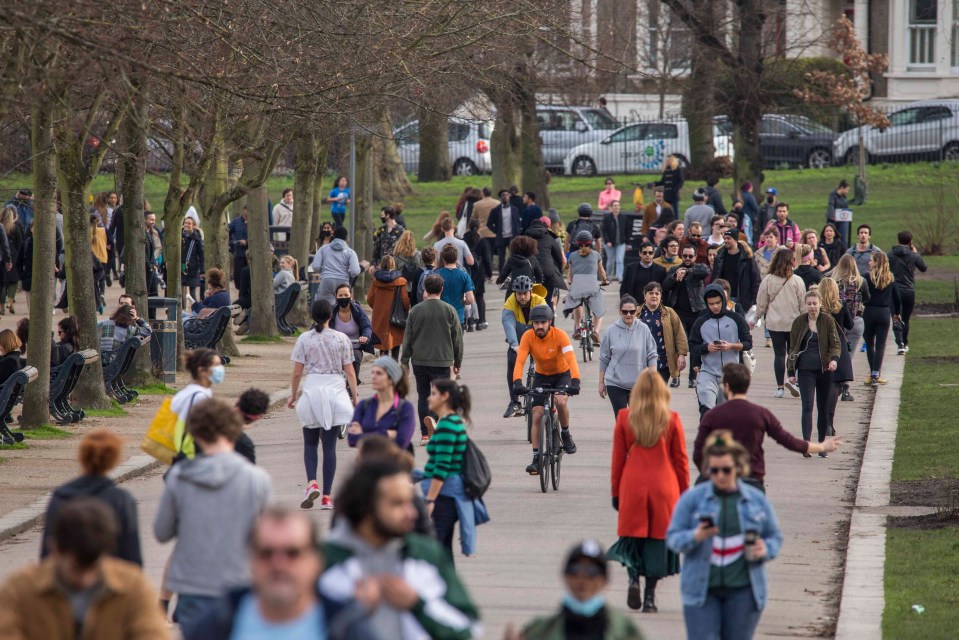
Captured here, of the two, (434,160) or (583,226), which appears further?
(434,160)

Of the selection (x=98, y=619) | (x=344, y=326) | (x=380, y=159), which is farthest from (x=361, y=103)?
(x=380, y=159)

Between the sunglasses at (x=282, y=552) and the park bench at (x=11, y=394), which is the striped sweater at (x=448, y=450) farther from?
the park bench at (x=11, y=394)

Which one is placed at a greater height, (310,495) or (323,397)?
(323,397)

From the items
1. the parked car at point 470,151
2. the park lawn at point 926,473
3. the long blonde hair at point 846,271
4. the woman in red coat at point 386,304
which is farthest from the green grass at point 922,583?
the parked car at point 470,151

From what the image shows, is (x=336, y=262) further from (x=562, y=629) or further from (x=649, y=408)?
(x=562, y=629)

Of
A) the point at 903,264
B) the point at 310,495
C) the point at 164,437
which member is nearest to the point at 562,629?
the point at 164,437

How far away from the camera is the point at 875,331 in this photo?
1964 centimetres

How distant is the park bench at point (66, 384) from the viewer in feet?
53.1

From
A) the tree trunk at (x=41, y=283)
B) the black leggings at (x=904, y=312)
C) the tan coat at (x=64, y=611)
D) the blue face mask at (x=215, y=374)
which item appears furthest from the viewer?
the black leggings at (x=904, y=312)

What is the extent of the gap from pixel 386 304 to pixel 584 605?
510 inches

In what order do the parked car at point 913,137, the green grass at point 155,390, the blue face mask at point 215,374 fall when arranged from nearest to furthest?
the blue face mask at point 215,374
the green grass at point 155,390
the parked car at point 913,137

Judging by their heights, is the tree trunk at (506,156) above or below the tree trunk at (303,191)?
above

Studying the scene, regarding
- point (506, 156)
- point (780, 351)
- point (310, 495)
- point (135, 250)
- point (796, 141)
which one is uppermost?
point (796, 141)

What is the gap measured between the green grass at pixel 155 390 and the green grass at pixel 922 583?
10.0 m
